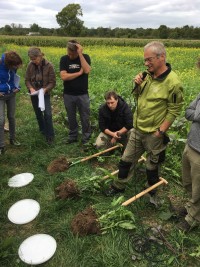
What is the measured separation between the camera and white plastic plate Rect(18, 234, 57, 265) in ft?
9.73

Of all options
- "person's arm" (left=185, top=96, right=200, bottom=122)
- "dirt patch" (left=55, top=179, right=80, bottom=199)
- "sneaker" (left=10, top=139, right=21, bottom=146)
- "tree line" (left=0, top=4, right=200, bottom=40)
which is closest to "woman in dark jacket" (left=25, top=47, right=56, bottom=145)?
"sneaker" (left=10, top=139, right=21, bottom=146)

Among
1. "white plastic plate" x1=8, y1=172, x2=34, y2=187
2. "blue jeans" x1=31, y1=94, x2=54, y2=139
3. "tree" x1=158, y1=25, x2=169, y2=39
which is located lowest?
"white plastic plate" x1=8, y1=172, x2=34, y2=187

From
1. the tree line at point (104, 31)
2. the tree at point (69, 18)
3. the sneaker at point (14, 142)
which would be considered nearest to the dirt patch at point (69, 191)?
the sneaker at point (14, 142)

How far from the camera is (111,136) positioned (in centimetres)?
493

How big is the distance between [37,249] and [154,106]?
210cm

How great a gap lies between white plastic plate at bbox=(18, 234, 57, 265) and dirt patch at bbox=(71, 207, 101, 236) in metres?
0.29

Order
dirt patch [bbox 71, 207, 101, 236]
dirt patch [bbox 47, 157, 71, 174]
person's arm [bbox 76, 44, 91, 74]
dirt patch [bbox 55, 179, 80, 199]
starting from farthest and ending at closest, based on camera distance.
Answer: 1. person's arm [bbox 76, 44, 91, 74]
2. dirt patch [bbox 47, 157, 71, 174]
3. dirt patch [bbox 55, 179, 80, 199]
4. dirt patch [bbox 71, 207, 101, 236]

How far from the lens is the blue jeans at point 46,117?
546 cm

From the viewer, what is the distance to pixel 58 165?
4.78 m

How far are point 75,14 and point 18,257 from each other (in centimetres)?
6671

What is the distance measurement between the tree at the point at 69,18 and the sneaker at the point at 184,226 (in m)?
60.6

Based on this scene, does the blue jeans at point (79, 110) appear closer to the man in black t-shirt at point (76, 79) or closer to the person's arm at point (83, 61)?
the man in black t-shirt at point (76, 79)

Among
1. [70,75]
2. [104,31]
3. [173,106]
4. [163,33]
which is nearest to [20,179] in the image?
[70,75]

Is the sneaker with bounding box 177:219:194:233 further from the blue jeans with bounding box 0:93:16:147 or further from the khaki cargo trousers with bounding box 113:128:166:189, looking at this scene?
the blue jeans with bounding box 0:93:16:147
